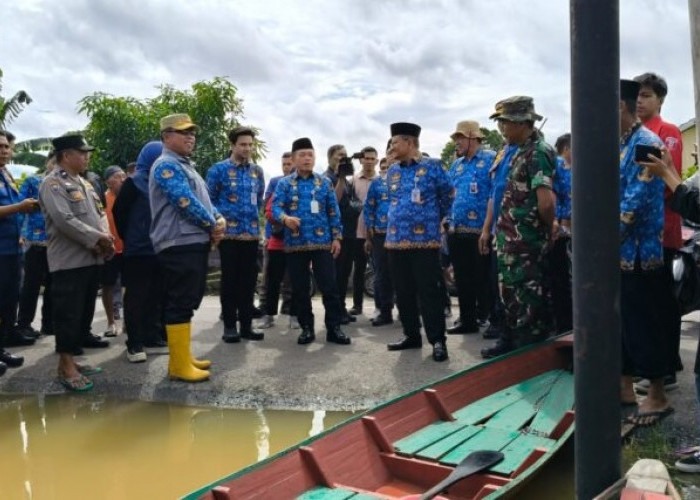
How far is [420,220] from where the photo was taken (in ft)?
18.1

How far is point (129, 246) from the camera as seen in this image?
5.80m

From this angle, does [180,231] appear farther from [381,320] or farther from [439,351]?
[381,320]

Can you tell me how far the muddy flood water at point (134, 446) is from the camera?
11.9ft

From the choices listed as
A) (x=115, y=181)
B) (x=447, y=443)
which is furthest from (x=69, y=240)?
(x=447, y=443)

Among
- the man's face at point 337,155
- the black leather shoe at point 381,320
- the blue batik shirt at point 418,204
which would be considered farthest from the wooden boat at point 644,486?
the man's face at point 337,155

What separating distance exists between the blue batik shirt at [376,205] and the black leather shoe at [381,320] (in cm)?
111

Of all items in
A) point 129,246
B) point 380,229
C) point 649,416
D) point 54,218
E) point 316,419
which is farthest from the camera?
point 380,229

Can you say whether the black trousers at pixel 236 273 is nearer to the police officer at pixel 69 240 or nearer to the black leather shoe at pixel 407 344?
the police officer at pixel 69 240

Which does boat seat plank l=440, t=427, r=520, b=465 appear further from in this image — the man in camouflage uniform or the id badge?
the id badge

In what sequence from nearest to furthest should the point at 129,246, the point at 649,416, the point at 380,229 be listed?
the point at 649,416 → the point at 129,246 → the point at 380,229

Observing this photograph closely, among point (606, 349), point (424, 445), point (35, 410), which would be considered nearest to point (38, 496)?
point (35, 410)

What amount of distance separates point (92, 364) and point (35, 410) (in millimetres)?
839

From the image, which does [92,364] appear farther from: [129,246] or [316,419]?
[316,419]

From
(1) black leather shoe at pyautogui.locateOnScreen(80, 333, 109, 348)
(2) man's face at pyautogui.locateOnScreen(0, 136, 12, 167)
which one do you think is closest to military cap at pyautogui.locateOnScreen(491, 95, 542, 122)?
(2) man's face at pyautogui.locateOnScreen(0, 136, 12, 167)
